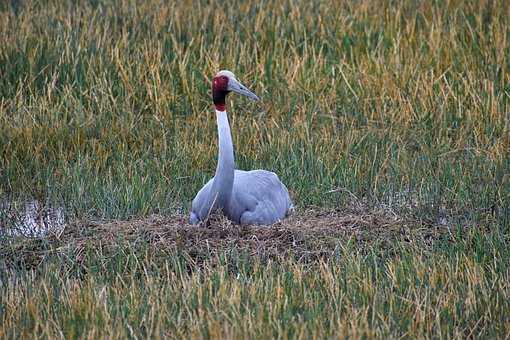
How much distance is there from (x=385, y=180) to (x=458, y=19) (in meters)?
3.22

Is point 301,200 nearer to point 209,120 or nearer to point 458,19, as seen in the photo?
point 209,120

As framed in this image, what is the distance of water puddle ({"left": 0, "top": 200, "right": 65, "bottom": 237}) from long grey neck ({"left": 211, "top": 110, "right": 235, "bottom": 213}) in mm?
937

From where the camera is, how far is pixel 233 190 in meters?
6.56

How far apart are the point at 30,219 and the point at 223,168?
4.86ft

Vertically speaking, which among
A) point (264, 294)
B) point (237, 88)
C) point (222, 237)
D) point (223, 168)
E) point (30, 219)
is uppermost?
point (237, 88)

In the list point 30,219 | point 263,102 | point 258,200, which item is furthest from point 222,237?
point 263,102

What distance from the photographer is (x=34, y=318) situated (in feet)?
16.4

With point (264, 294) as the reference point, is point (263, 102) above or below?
below

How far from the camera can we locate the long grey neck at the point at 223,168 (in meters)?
6.14

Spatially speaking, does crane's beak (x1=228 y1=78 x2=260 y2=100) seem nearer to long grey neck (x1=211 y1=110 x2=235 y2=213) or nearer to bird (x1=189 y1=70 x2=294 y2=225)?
bird (x1=189 y1=70 x2=294 y2=225)

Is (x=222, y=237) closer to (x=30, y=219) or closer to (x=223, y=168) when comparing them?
(x=223, y=168)

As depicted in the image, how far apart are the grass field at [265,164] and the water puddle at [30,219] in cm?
6

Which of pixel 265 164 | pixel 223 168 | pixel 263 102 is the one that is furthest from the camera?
pixel 263 102

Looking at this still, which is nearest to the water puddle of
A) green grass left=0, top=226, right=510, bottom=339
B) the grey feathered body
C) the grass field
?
the grass field
